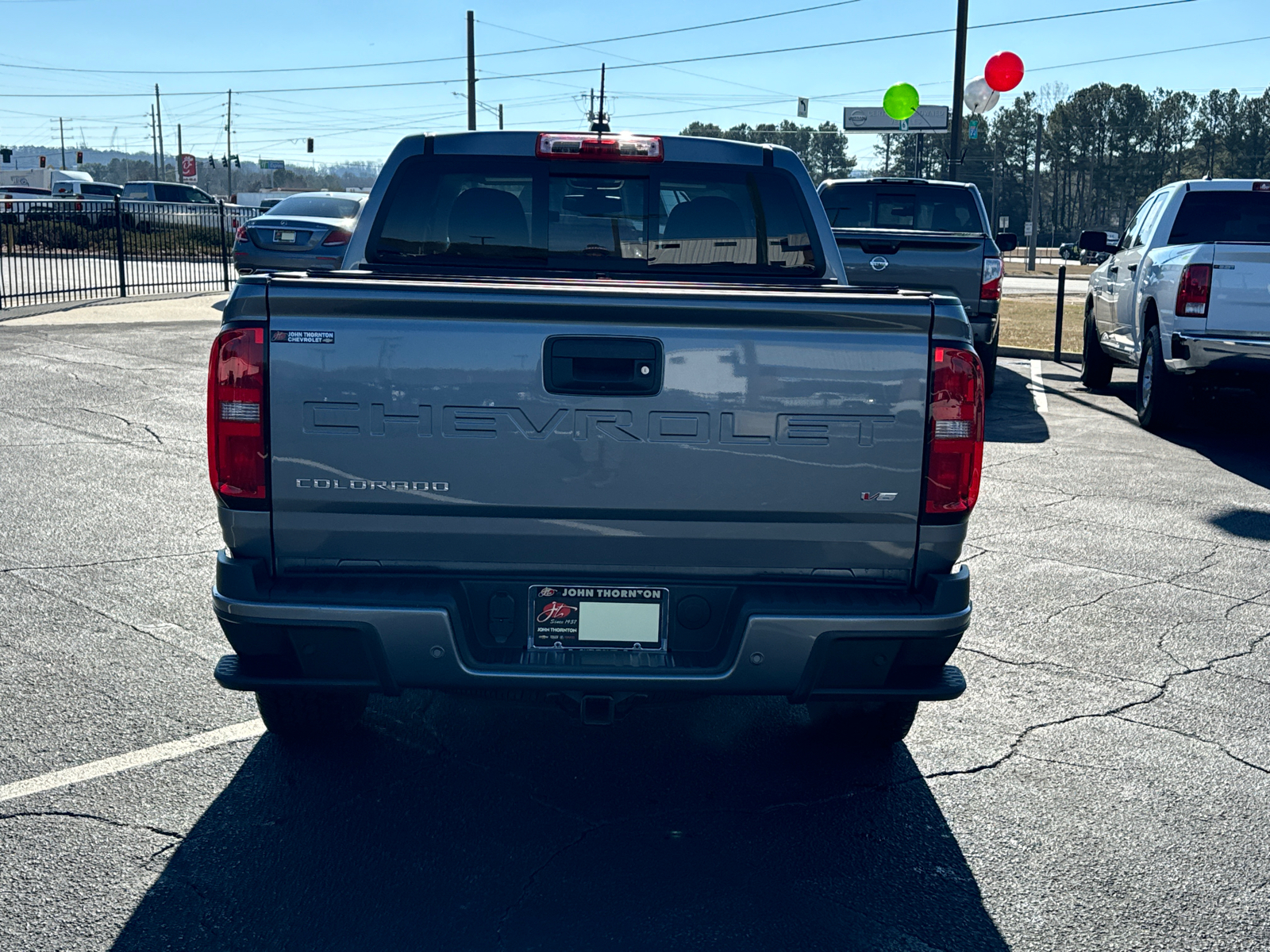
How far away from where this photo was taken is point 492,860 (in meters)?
3.41

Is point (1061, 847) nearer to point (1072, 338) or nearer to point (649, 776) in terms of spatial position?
point (649, 776)

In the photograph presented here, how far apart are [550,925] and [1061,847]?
1.52 metres

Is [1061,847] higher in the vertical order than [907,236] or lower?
lower

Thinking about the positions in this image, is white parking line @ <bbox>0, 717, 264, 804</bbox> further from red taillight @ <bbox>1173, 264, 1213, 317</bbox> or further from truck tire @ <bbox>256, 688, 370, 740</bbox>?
red taillight @ <bbox>1173, 264, 1213, 317</bbox>

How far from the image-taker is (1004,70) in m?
20.9

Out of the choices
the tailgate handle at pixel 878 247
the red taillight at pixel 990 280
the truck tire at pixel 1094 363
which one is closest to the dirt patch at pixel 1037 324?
the truck tire at pixel 1094 363

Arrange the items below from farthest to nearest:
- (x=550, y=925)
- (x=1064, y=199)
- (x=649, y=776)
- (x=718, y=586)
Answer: (x=1064, y=199) < (x=649, y=776) < (x=718, y=586) < (x=550, y=925)

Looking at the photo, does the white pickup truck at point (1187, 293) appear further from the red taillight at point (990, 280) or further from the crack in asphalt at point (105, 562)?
the crack in asphalt at point (105, 562)

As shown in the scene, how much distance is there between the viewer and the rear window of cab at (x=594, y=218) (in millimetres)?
4719

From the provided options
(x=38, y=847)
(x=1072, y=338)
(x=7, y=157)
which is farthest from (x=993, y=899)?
(x=7, y=157)

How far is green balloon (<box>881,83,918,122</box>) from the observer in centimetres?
2361

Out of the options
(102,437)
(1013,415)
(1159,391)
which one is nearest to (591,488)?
(102,437)

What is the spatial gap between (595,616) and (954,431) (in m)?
1.07

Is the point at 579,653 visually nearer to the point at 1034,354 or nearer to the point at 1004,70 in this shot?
the point at 1034,354
